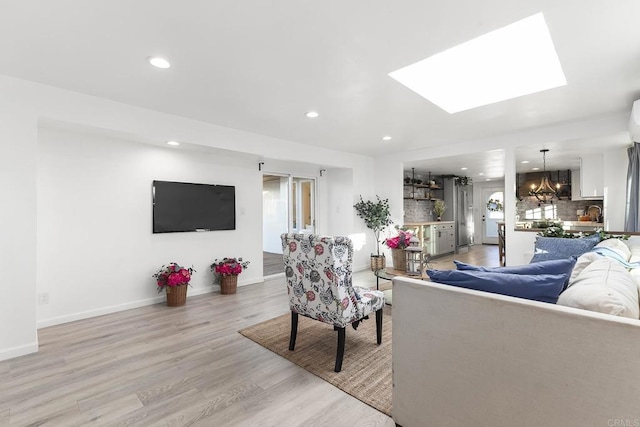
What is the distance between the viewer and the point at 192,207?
4293 mm

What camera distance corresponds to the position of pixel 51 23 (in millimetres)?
1874

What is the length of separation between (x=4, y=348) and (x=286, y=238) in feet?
8.17

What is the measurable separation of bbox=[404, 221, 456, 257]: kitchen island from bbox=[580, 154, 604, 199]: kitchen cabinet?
2.91 meters

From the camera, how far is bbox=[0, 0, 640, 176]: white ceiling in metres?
1.76

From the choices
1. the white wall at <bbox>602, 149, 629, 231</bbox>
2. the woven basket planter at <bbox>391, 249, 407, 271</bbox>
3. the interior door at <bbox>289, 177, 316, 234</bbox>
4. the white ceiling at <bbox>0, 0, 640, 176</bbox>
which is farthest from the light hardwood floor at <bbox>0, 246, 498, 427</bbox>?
the white wall at <bbox>602, 149, 629, 231</bbox>

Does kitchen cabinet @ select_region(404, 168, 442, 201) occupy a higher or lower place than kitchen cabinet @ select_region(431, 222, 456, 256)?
higher

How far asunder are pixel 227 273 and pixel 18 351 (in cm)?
221

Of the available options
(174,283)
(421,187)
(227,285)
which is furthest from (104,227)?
(421,187)

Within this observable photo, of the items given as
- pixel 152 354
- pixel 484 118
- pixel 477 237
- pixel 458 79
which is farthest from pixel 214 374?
pixel 477 237

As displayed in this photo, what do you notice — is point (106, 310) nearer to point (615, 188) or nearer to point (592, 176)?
point (615, 188)

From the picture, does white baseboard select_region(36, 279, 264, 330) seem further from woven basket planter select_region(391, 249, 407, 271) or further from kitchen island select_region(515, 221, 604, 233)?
kitchen island select_region(515, 221, 604, 233)

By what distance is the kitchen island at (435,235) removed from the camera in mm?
7059

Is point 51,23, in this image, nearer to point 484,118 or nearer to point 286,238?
point 286,238

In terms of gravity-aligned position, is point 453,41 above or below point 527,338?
above
